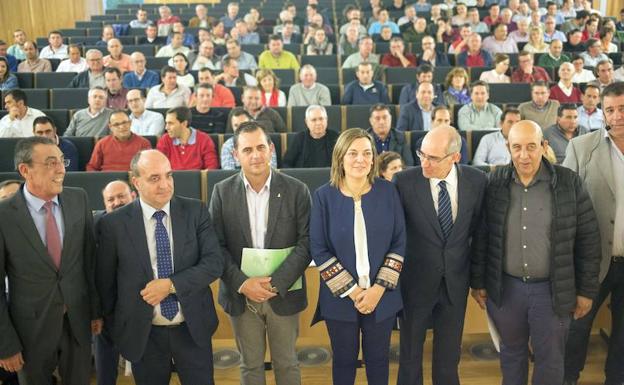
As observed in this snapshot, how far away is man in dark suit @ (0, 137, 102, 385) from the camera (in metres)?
1.61

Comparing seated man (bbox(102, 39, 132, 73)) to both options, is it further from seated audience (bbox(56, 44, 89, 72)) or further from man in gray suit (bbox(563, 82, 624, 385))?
man in gray suit (bbox(563, 82, 624, 385))

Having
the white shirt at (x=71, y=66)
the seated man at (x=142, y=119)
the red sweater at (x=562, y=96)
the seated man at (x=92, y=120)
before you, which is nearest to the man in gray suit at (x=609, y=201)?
the seated man at (x=142, y=119)

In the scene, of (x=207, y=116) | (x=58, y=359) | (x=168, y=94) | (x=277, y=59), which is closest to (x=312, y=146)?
(x=207, y=116)

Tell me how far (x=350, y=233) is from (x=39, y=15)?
28.4ft

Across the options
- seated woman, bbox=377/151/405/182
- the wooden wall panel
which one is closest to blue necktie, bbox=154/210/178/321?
seated woman, bbox=377/151/405/182

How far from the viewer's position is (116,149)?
366 centimetres

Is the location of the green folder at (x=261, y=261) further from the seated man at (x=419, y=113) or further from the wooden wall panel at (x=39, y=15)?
the wooden wall panel at (x=39, y=15)

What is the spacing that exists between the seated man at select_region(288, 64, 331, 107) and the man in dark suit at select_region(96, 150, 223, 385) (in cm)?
333

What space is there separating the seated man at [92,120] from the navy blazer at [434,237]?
121 inches

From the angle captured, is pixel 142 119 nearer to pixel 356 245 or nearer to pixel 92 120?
pixel 92 120

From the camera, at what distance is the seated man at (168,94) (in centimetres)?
473

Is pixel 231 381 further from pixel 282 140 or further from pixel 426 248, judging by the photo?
pixel 282 140

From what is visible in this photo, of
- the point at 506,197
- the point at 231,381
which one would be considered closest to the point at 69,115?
the point at 231,381

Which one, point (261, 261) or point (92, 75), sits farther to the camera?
point (92, 75)
